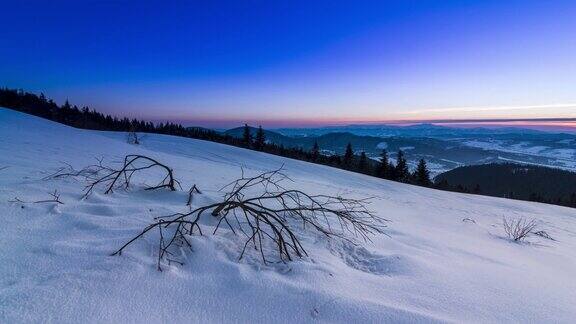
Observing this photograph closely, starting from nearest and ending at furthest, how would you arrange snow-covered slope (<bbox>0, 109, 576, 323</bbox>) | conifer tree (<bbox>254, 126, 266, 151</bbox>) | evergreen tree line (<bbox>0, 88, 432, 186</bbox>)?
snow-covered slope (<bbox>0, 109, 576, 323</bbox>) < evergreen tree line (<bbox>0, 88, 432, 186</bbox>) < conifer tree (<bbox>254, 126, 266, 151</bbox>)

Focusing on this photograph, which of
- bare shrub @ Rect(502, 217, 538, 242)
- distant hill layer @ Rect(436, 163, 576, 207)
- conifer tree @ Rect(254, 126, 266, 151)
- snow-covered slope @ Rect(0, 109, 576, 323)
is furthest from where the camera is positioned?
distant hill layer @ Rect(436, 163, 576, 207)

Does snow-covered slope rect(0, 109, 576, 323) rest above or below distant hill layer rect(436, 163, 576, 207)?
above

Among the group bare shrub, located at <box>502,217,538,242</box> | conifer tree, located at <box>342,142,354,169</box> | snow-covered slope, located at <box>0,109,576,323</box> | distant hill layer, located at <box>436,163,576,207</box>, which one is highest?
snow-covered slope, located at <box>0,109,576,323</box>

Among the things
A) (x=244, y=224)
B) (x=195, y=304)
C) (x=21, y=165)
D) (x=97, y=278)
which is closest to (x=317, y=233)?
(x=244, y=224)

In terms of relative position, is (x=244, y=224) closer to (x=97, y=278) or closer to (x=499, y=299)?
(x=97, y=278)

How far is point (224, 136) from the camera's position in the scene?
58.2 metres

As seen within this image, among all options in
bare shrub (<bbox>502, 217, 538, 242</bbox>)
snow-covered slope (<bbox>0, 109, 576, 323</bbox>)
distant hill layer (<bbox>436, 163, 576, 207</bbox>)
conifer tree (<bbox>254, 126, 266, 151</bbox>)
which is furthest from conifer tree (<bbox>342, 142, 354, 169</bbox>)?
distant hill layer (<bbox>436, 163, 576, 207</bbox>)

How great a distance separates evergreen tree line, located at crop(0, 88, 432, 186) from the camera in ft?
130

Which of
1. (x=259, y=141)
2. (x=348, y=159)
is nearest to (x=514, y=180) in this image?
(x=348, y=159)

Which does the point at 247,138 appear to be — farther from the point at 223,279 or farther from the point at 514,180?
the point at 514,180

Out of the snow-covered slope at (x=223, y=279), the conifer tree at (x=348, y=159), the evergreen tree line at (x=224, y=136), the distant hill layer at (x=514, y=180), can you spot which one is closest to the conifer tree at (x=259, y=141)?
the evergreen tree line at (x=224, y=136)

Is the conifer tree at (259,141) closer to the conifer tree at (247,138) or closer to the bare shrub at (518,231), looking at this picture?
the conifer tree at (247,138)

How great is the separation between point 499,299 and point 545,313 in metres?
0.28

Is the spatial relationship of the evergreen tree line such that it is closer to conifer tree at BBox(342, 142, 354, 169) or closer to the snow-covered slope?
conifer tree at BBox(342, 142, 354, 169)
